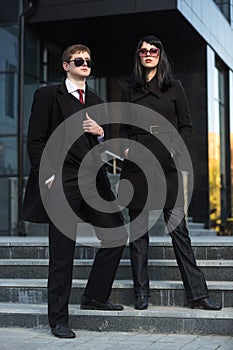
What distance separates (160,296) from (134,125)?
4.66 feet

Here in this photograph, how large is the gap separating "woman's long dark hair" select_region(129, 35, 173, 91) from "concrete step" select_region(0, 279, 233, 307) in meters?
1.63

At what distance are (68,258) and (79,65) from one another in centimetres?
146

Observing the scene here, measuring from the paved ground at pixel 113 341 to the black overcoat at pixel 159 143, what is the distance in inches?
39.6

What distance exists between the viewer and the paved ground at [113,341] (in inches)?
181

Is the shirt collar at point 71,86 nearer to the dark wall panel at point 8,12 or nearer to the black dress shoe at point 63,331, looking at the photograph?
the black dress shoe at point 63,331

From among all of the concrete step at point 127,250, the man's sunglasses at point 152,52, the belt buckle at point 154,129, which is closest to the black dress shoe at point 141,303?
the concrete step at point 127,250

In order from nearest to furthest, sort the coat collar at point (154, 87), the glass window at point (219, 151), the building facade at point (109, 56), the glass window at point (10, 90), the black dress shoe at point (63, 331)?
1. the black dress shoe at point (63, 331)
2. the coat collar at point (154, 87)
3. the building facade at point (109, 56)
4. the glass window at point (10, 90)
5. the glass window at point (219, 151)

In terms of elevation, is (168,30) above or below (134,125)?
above

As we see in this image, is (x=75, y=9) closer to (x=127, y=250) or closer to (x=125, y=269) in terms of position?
(x=127, y=250)

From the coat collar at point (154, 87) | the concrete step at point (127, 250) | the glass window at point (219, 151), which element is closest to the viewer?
the coat collar at point (154, 87)

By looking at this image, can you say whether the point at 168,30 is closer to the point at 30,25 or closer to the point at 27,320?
the point at 30,25

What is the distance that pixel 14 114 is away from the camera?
13.3 metres

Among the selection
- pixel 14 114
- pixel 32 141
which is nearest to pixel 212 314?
pixel 32 141

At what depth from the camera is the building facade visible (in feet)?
43.2
